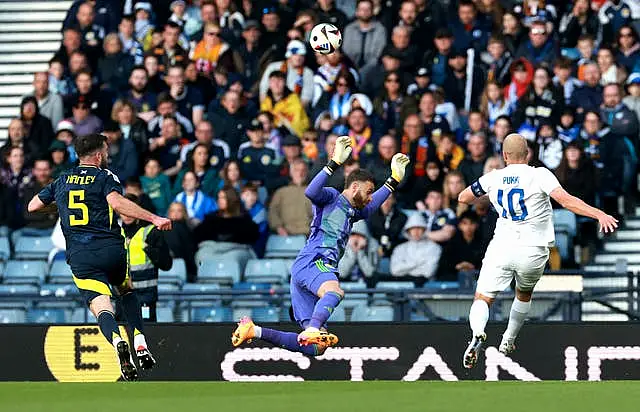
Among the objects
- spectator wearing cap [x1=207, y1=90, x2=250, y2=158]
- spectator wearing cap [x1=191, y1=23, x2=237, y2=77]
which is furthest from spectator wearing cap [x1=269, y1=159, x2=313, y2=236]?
spectator wearing cap [x1=191, y1=23, x2=237, y2=77]

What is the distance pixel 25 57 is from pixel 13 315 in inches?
253

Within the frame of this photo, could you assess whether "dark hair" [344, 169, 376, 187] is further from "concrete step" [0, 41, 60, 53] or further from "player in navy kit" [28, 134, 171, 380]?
"concrete step" [0, 41, 60, 53]

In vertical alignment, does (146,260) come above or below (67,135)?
below

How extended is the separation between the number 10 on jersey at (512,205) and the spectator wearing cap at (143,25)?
9.35 meters

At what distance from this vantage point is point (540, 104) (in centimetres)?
1880

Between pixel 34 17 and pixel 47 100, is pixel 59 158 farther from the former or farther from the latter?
pixel 34 17

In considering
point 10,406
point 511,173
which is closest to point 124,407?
point 10,406

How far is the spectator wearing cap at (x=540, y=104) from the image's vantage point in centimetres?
1873

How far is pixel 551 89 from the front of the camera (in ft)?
62.0

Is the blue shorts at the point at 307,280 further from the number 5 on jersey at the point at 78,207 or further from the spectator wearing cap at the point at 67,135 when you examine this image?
the spectator wearing cap at the point at 67,135

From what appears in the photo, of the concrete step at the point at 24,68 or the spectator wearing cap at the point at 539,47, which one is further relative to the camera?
the concrete step at the point at 24,68

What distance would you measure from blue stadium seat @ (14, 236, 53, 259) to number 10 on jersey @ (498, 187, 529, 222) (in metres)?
7.73

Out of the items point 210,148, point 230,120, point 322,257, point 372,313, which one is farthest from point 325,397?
point 230,120

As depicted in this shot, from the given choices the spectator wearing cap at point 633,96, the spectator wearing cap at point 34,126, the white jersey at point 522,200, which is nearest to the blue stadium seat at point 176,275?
the spectator wearing cap at point 34,126
